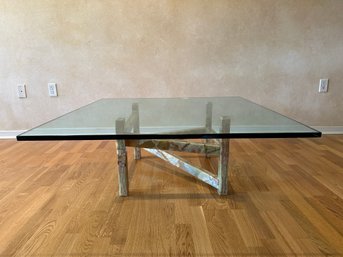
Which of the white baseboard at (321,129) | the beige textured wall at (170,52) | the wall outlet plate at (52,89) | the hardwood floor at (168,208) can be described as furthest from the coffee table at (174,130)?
the white baseboard at (321,129)

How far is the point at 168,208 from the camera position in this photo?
127 cm

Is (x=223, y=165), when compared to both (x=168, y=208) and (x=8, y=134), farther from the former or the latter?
(x=8, y=134)

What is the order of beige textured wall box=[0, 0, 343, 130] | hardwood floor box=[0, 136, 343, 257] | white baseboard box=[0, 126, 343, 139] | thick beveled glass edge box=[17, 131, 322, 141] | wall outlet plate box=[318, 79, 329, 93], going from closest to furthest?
1. thick beveled glass edge box=[17, 131, 322, 141]
2. hardwood floor box=[0, 136, 343, 257]
3. beige textured wall box=[0, 0, 343, 130]
4. wall outlet plate box=[318, 79, 329, 93]
5. white baseboard box=[0, 126, 343, 139]

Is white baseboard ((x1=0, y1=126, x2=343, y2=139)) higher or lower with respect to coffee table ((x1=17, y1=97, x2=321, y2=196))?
lower

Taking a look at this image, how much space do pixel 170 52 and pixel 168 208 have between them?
5.11ft

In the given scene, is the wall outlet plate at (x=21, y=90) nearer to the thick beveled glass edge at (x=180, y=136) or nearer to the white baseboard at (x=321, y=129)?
the white baseboard at (x=321, y=129)

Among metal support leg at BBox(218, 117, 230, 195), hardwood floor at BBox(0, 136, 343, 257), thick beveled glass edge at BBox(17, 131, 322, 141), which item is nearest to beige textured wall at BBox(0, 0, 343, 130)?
hardwood floor at BBox(0, 136, 343, 257)

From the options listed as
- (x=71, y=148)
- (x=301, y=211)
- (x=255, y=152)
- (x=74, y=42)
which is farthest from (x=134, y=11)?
(x=301, y=211)

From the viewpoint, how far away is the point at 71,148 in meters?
2.21

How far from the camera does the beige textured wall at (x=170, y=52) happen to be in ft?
7.47

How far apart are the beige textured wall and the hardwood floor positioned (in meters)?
0.73

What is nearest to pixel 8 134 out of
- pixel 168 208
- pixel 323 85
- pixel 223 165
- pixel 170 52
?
pixel 170 52

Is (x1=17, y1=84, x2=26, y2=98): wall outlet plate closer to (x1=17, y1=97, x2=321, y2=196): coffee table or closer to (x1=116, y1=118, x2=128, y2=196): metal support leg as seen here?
(x1=17, y1=97, x2=321, y2=196): coffee table

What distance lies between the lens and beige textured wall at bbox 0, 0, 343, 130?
2.28 metres
